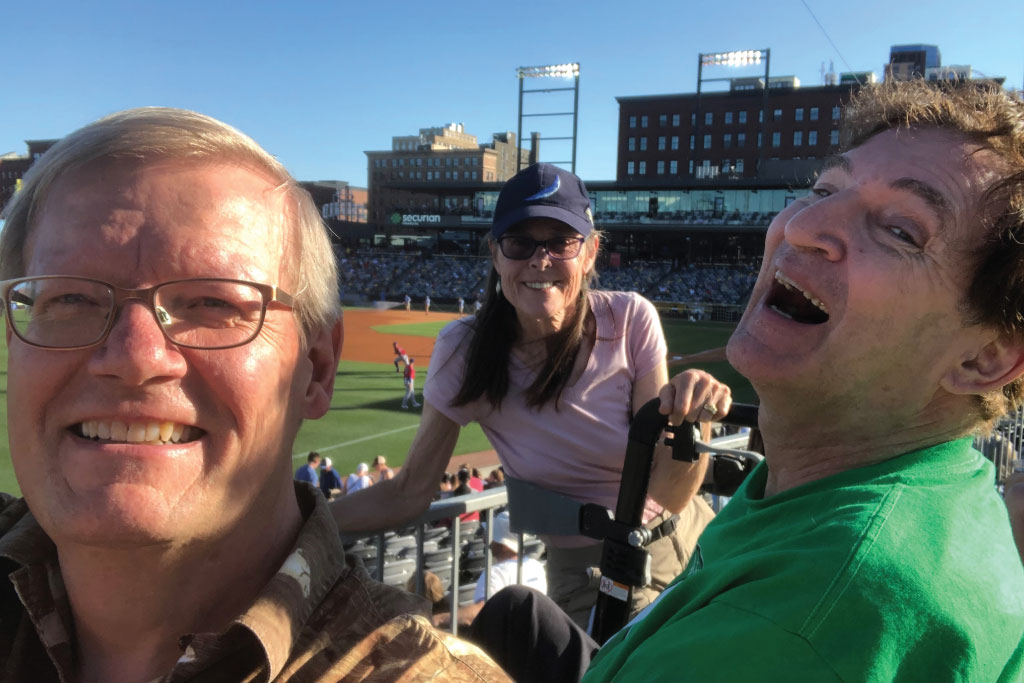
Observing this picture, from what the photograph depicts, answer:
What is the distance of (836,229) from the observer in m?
1.62

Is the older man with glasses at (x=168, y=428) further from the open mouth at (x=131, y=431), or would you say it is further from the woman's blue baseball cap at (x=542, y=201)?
the woman's blue baseball cap at (x=542, y=201)

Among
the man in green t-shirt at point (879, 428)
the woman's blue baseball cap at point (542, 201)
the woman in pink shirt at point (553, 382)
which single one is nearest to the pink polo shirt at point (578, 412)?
the woman in pink shirt at point (553, 382)

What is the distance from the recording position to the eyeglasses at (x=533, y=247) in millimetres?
2939

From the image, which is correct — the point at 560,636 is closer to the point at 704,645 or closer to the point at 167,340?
the point at 704,645

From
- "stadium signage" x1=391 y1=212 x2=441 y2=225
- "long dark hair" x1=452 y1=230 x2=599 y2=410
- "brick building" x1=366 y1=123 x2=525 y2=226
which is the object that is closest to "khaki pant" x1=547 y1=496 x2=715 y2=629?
"long dark hair" x1=452 y1=230 x2=599 y2=410

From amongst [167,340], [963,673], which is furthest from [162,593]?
[963,673]

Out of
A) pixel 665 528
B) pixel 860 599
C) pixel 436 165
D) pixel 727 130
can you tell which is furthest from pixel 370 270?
pixel 860 599

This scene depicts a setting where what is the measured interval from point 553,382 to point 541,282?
0.40 meters

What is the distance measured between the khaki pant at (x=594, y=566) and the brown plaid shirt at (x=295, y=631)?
4.60ft

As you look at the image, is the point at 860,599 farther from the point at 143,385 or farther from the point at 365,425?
the point at 365,425

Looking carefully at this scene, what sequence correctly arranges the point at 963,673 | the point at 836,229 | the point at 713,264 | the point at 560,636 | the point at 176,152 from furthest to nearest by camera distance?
the point at 713,264 → the point at 560,636 → the point at 836,229 → the point at 176,152 → the point at 963,673

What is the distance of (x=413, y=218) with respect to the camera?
76938 millimetres

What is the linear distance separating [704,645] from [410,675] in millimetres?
584

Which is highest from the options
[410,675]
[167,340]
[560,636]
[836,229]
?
[836,229]
